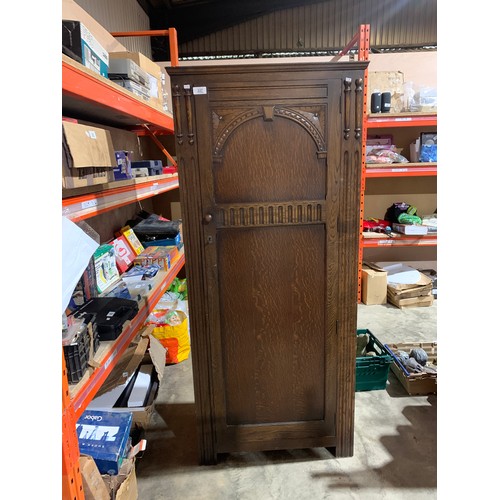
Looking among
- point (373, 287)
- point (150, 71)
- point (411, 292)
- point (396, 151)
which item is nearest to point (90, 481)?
point (150, 71)

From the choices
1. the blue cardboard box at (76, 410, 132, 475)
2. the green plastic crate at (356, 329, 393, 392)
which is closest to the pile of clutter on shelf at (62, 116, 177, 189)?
the blue cardboard box at (76, 410, 132, 475)

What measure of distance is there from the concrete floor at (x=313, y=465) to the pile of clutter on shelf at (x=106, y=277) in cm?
90

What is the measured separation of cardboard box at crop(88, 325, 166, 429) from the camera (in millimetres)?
2115

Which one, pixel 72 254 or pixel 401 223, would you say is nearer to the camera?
pixel 72 254

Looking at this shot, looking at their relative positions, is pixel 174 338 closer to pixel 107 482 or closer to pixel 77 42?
pixel 107 482

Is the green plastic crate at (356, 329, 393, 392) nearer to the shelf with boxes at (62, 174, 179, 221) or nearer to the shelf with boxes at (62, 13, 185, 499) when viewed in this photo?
the shelf with boxes at (62, 13, 185, 499)

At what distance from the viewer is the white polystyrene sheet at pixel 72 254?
1.00 metres

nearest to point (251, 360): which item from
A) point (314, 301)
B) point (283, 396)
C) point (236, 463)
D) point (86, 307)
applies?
point (283, 396)

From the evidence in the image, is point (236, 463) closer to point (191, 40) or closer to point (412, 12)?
point (191, 40)

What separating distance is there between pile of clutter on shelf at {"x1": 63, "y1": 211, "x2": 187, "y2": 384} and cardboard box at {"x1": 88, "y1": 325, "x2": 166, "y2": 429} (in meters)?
0.55

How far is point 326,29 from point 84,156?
18.9 ft

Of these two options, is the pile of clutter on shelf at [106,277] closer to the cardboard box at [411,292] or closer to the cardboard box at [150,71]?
the cardboard box at [150,71]

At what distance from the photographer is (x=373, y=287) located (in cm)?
397

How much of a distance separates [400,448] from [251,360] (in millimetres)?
1002
